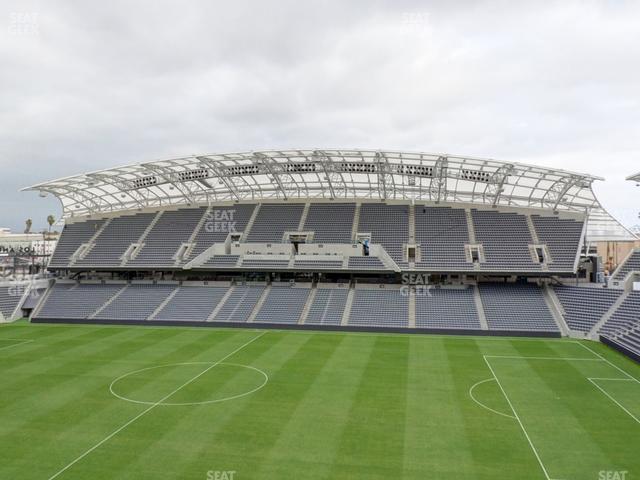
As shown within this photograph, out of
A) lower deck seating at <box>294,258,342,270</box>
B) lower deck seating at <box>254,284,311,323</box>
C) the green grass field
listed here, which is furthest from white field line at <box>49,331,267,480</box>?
lower deck seating at <box>294,258,342,270</box>

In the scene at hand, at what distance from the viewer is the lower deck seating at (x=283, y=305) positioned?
33750 mm

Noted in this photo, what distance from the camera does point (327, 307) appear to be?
34.7m

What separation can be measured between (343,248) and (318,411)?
74.0ft

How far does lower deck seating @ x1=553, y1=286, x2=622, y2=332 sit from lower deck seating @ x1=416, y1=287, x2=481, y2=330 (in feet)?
19.5

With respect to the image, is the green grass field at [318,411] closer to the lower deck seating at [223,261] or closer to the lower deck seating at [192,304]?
the lower deck seating at [192,304]

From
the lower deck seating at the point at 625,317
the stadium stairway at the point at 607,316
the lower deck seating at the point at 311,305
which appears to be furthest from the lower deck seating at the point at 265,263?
the lower deck seating at the point at 625,317

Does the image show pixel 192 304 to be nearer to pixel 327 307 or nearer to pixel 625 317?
pixel 327 307

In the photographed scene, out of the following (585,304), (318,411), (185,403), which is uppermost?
(585,304)

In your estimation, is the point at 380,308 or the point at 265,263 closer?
the point at 380,308

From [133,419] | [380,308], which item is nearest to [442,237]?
[380,308]

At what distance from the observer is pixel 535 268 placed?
3416 cm

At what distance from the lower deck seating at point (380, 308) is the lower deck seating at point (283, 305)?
3998 millimetres

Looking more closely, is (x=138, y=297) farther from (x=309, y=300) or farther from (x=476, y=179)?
(x=476, y=179)

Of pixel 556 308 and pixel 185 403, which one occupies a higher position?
pixel 556 308
